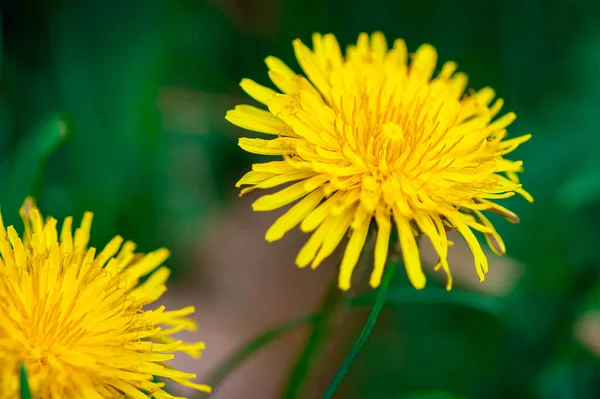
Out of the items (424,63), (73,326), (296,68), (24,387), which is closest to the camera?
(24,387)

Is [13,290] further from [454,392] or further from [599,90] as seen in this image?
[599,90]

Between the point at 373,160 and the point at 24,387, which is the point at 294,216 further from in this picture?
the point at 24,387

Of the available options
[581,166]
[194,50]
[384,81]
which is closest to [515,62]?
[581,166]

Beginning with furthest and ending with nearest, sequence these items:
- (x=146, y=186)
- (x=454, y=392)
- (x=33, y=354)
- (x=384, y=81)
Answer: (x=146, y=186), (x=454, y=392), (x=384, y=81), (x=33, y=354)

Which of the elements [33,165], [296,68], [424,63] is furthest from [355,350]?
[296,68]

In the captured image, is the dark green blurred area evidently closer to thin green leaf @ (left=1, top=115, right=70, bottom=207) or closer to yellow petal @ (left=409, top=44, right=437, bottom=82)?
thin green leaf @ (left=1, top=115, right=70, bottom=207)

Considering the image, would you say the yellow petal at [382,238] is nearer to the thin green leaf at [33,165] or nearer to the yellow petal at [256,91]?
the yellow petal at [256,91]
